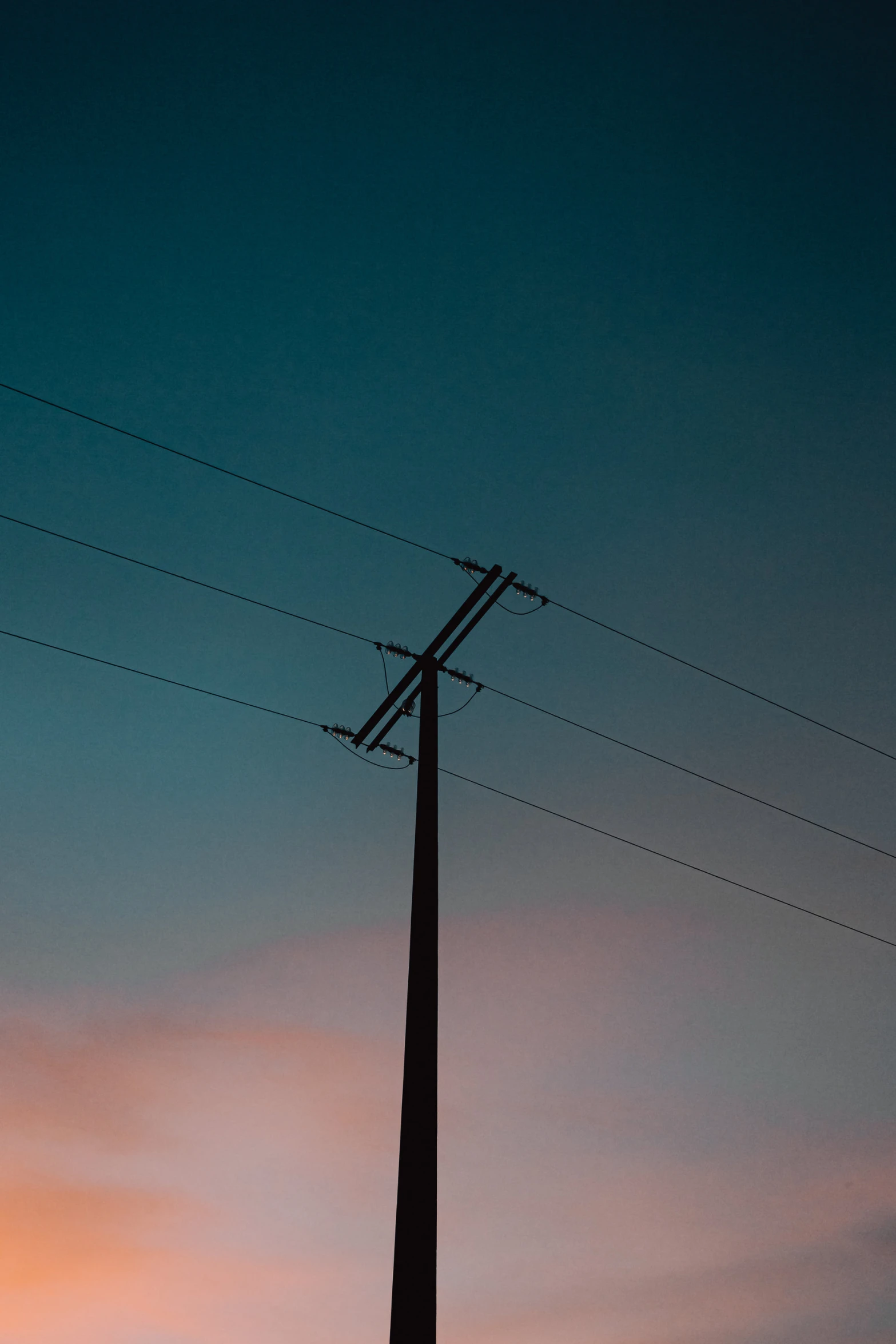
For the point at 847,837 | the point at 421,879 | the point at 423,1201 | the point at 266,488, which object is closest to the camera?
the point at 423,1201

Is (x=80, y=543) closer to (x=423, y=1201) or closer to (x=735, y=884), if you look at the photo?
(x=423, y=1201)

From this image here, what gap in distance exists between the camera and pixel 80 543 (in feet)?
53.5

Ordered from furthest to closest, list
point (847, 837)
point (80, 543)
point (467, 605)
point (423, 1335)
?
point (847, 837), point (80, 543), point (467, 605), point (423, 1335)

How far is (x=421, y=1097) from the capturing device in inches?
413

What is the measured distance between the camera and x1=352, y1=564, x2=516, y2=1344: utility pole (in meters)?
9.47

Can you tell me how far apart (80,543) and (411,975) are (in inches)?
355

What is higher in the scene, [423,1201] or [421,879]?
[421,879]

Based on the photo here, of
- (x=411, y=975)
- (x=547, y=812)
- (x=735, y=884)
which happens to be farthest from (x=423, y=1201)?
(x=735, y=884)

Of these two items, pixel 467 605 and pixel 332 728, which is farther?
pixel 332 728

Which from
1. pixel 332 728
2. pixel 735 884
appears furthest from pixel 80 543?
pixel 735 884

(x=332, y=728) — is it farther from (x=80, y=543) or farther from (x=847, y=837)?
(x=847, y=837)

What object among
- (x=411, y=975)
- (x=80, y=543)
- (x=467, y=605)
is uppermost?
(x=80, y=543)

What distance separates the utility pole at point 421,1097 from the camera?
947cm

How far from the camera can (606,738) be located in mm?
18984
